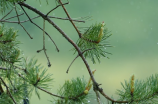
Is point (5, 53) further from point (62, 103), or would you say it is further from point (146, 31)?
point (146, 31)

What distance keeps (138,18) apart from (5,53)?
14902mm

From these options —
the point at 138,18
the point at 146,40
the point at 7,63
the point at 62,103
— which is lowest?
the point at 62,103

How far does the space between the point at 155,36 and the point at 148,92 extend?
1428 cm

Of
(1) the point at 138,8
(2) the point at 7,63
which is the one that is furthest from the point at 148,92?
(1) the point at 138,8

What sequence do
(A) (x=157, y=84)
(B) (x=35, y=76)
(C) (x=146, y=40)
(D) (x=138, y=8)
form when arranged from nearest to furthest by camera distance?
(A) (x=157, y=84) → (B) (x=35, y=76) → (C) (x=146, y=40) → (D) (x=138, y=8)

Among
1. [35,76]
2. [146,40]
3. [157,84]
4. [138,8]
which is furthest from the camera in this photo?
[138,8]

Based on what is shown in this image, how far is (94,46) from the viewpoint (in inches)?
40.4

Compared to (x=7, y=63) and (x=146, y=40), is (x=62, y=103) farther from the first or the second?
(x=146, y=40)

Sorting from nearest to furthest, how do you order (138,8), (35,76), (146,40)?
(35,76) → (146,40) → (138,8)

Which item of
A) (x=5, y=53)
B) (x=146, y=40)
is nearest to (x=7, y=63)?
(x=5, y=53)

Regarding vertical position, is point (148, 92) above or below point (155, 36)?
below

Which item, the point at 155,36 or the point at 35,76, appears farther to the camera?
the point at 155,36

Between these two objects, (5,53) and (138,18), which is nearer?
A: (5,53)

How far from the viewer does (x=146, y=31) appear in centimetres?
1470
